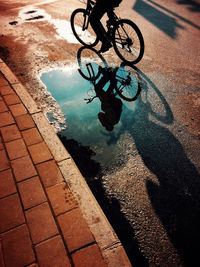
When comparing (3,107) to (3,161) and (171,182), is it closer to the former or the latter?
(3,161)

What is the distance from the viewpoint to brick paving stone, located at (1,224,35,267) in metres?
1.50

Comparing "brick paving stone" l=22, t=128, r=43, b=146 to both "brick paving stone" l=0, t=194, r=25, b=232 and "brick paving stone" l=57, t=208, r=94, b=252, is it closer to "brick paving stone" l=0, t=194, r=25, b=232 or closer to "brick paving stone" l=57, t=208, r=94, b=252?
"brick paving stone" l=0, t=194, r=25, b=232

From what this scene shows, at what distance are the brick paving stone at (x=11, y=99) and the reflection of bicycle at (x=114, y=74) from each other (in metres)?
1.35

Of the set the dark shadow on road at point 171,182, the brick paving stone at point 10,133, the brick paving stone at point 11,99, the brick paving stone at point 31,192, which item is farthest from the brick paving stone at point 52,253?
the brick paving stone at point 11,99

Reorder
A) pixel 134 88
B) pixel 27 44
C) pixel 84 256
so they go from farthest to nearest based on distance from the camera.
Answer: pixel 27 44, pixel 134 88, pixel 84 256

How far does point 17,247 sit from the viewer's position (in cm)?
157

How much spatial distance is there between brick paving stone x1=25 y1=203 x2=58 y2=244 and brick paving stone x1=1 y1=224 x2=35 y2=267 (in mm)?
67

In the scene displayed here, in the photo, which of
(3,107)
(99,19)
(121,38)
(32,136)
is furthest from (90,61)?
(32,136)

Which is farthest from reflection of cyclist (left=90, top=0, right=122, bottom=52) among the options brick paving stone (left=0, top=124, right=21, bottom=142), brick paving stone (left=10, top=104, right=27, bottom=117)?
brick paving stone (left=0, top=124, right=21, bottom=142)

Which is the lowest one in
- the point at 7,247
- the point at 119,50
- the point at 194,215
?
the point at 7,247

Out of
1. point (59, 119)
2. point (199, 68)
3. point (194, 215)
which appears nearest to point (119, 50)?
point (199, 68)

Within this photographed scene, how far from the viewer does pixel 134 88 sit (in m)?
3.50

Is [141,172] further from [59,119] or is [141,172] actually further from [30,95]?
[30,95]

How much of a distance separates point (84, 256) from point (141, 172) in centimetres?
118
